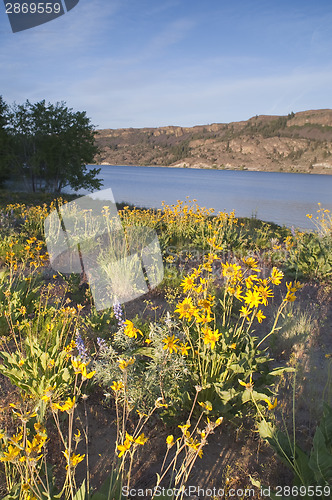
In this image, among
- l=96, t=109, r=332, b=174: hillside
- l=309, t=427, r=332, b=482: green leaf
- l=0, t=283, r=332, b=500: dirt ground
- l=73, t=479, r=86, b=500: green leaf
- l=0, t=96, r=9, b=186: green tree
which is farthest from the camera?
l=96, t=109, r=332, b=174: hillside

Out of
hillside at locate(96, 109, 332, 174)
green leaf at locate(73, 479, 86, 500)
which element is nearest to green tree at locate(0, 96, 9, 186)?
green leaf at locate(73, 479, 86, 500)

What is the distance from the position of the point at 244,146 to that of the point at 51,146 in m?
112

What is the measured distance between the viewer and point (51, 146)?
16.9 m

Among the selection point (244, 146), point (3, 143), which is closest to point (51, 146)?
point (3, 143)

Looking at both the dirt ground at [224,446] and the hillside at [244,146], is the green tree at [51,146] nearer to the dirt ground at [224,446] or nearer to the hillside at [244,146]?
the dirt ground at [224,446]

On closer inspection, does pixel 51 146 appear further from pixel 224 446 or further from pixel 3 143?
pixel 224 446

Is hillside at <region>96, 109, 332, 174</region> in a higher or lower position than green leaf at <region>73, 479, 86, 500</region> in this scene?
higher

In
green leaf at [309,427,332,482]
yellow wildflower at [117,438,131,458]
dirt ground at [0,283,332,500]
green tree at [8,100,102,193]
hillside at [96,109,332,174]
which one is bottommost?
dirt ground at [0,283,332,500]

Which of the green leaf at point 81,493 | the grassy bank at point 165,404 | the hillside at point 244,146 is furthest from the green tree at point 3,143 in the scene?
the hillside at point 244,146

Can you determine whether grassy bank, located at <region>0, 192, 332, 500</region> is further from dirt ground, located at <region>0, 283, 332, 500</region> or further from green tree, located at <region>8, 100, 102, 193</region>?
green tree, located at <region>8, 100, 102, 193</region>

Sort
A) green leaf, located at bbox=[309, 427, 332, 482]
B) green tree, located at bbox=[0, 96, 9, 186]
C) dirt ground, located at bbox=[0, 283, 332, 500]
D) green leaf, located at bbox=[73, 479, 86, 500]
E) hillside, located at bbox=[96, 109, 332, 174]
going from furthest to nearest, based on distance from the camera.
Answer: hillside, located at bbox=[96, 109, 332, 174] → green tree, located at bbox=[0, 96, 9, 186] → dirt ground, located at bbox=[0, 283, 332, 500] → green leaf, located at bbox=[309, 427, 332, 482] → green leaf, located at bbox=[73, 479, 86, 500]

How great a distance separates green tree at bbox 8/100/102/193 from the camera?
17.1m

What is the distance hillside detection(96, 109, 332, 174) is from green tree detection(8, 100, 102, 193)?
8725 centimetres

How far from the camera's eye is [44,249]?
6.54 m
